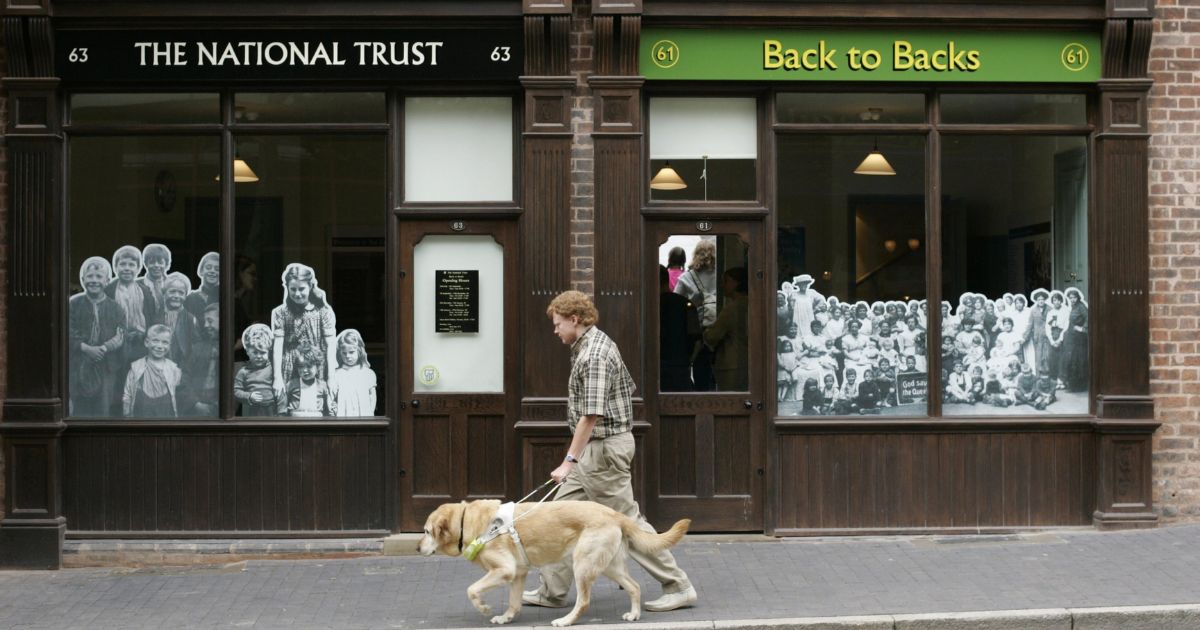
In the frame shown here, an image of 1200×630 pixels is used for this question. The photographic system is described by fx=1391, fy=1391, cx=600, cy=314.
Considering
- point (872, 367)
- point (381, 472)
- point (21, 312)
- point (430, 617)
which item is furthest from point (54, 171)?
point (872, 367)

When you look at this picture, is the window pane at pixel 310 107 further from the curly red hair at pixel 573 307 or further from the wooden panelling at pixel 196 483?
the curly red hair at pixel 573 307

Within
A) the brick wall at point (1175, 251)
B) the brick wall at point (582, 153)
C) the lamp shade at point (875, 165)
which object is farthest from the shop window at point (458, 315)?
the brick wall at point (1175, 251)

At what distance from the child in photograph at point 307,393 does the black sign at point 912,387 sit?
4377 millimetres

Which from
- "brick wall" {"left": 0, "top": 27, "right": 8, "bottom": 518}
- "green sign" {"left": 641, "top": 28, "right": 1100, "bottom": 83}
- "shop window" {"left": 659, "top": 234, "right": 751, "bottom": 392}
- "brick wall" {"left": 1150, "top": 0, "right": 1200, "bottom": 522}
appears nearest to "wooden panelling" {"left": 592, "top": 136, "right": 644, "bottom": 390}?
"shop window" {"left": 659, "top": 234, "right": 751, "bottom": 392}

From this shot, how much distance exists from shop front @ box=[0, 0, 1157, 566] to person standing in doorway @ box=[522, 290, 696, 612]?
1.96 m

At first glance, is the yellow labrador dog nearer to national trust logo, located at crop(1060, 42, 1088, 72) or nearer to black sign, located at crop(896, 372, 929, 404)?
Answer: black sign, located at crop(896, 372, 929, 404)

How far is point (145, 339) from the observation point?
10625mm

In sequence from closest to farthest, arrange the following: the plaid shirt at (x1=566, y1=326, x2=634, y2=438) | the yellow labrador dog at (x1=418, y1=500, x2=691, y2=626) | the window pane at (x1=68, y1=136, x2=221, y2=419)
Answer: the yellow labrador dog at (x1=418, y1=500, x2=691, y2=626)
the plaid shirt at (x1=566, y1=326, x2=634, y2=438)
the window pane at (x1=68, y1=136, x2=221, y2=419)

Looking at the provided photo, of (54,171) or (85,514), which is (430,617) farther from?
(54,171)

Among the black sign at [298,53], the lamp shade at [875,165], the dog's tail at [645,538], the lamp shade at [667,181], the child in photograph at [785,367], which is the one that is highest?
the black sign at [298,53]

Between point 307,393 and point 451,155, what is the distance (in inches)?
83.8

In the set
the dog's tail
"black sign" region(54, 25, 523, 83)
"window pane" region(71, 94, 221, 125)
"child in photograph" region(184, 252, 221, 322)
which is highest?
"black sign" region(54, 25, 523, 83)

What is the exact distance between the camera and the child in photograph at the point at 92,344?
10.6 metres

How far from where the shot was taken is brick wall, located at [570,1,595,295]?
413 inches
